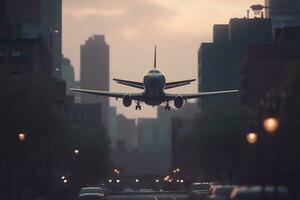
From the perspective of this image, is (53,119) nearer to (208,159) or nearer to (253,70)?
(208,159)

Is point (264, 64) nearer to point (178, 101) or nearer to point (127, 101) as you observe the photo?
point (178, 101)

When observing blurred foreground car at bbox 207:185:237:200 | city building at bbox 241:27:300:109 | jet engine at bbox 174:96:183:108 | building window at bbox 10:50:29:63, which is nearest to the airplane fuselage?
jet engine at bbox 174:96:183:108

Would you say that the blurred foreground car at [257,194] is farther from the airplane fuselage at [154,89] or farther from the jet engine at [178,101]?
the airplane fuselage at [154,89]

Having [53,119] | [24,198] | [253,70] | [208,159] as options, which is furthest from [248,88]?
[53,119]

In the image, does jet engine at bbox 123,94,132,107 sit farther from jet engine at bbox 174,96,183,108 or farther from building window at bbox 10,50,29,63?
building window at bbox 10,50,29,63

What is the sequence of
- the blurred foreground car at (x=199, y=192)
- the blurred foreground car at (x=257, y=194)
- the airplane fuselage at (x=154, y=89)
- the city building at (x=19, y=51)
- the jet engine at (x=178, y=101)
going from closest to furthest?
the blurred foreground car at (x=257, y=194), the blurred foreground car at (x=199, y=192), the jet engine at (x=178, y=101), the airplane fuselage at (x=154, y=89), the city building at (x=19, y=51)

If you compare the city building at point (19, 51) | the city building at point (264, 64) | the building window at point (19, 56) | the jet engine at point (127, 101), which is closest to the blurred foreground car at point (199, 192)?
the jet engine at point (127, 101)

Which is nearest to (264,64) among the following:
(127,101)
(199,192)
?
(127,101)
